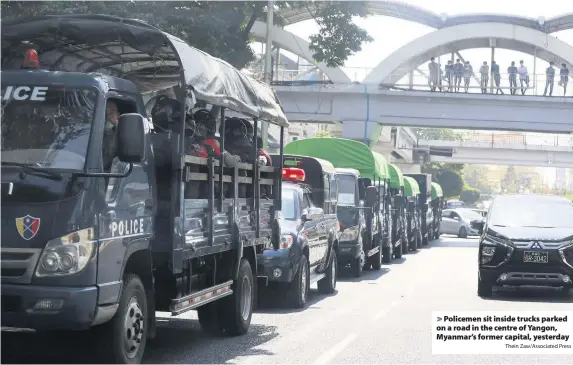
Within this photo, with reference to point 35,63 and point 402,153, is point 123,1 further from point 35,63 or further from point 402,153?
point 402,153

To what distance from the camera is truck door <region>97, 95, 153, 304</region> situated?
7.76m

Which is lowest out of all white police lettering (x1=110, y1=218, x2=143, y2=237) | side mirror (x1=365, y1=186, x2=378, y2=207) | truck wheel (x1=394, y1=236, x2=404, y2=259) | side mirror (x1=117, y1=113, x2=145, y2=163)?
truck wheel (x1=394, y1=236, x2=404, y2=259)

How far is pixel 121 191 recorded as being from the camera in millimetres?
8164

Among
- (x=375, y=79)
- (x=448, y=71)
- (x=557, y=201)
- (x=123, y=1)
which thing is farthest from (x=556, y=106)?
(x=557, y=201)

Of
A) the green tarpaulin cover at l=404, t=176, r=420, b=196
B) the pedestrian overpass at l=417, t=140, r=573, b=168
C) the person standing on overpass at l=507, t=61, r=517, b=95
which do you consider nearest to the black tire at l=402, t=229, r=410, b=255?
the green tarpaulin cover at l=404, t=176, r=420, b=196

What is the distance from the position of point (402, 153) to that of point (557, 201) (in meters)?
60.2

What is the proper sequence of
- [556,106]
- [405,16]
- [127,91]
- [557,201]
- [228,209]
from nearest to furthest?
1. [127,91]
2. [228,209]
3. [557,201]
4. [556,106]
5. [405,16]

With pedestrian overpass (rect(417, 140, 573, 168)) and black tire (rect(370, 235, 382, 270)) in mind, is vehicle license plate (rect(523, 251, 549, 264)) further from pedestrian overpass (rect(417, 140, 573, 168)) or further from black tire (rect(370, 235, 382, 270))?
pedestrian overpass (rect(417, 140, 573, 168))

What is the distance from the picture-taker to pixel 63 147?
797cm

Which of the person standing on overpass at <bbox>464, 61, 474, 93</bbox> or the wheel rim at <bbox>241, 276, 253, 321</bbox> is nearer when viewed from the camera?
the wheel rim at <bbox>241, 276, 253, 321</bbox>

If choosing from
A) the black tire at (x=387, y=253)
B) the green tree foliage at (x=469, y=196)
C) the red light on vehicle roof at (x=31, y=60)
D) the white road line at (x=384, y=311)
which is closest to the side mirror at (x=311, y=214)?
the white road line at (x=384, y=311)

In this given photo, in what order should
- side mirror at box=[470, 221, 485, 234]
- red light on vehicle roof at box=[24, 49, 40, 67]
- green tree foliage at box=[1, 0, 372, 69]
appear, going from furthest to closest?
green tree foliage at box=[1, 0, 372, 69] → side mirror at box=[470, 221, 485, 234] → red light on vehicle roof at box=[24, 49, 40, 67]

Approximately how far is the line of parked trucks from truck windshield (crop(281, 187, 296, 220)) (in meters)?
2.20

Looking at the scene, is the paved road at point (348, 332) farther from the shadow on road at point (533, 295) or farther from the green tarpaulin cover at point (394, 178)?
the green tarpaulin cover at point (394, 178)
